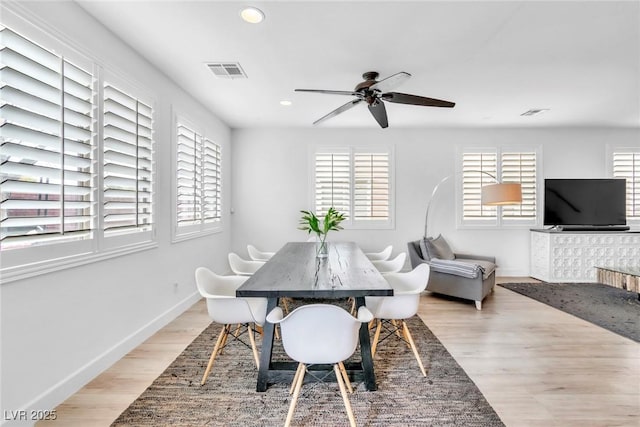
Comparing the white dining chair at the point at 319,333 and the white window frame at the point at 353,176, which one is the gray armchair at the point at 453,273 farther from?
the white dining chair at the point at 319,333

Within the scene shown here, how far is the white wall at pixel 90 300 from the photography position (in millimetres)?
1776

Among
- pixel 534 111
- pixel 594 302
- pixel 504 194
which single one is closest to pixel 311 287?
pixel 504 194

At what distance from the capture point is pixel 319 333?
1650mm

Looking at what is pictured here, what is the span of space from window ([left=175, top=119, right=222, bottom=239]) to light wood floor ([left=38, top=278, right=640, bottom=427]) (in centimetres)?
117

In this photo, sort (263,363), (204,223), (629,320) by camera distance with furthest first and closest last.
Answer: (204,223), (629,320), (263,363)

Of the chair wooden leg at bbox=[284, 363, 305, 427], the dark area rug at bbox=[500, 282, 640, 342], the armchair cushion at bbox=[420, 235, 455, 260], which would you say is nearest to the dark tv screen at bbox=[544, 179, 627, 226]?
the dark area rug at bbox=[500, 282, 640, 342]

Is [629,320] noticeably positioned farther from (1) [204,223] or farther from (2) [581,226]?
(1) [204,223]

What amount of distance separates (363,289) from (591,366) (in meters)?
2.19

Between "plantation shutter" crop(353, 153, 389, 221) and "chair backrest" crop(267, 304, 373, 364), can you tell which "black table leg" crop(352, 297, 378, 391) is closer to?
"chair backrest" crop(267, 304, 373, 364)

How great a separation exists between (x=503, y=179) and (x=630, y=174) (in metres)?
2.26

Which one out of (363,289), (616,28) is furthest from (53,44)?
(616,28)

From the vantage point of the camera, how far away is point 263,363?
2158 mm

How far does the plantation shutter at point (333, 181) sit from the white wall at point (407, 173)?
20 cm

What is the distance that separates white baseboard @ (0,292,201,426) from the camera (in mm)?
1806
